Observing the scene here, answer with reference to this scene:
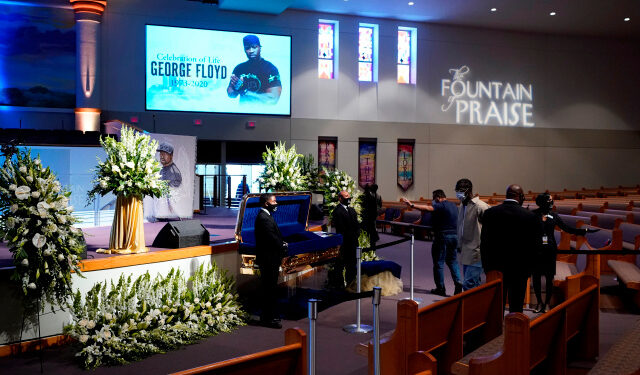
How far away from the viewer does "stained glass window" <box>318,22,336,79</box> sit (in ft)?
58.8

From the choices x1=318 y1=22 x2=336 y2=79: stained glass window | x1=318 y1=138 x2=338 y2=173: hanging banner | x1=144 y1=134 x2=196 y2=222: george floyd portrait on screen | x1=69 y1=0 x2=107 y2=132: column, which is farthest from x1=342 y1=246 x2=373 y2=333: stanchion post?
x1=318 y1=22 x2=336 y2=79: stained glass window

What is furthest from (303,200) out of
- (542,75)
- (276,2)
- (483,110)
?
(542,75)

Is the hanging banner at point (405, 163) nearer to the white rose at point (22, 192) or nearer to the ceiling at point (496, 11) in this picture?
the ceiling at point (496, 11)

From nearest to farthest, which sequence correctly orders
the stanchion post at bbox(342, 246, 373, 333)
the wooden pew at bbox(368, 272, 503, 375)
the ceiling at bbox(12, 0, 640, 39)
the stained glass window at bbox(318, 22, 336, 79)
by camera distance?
the wooden pew at bbox(368, 272, 503, 375) → the stanchion post at bbox(342, 246, 373, 333) → the ceiling at bbox(12, 0, 640, 39) → the stained glass window at bbox(318, 22, 336, 79)

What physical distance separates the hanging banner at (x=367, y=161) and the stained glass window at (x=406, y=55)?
7.88ft

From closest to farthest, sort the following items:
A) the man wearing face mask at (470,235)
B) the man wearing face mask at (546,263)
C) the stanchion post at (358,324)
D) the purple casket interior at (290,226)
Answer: the stanchion post at (358,324), the man wearing face mask at (546,263), the man wearing face mask at (470,235), the purple casket interior at (290,226)

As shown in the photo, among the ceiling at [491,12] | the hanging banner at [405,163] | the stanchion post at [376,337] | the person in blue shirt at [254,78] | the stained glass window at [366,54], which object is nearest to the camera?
the stanchion post at [376,337]

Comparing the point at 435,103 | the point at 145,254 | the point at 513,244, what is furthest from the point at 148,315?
the point at 435,103

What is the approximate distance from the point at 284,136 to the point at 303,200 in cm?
892

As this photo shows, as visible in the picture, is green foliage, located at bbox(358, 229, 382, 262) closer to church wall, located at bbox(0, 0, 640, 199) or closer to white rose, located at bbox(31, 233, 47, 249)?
white rose, located at bbox(31, 233, 47, 249)

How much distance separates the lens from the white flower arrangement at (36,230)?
16.6 ft

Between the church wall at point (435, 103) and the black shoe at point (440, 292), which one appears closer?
the black shoe at point (440, 292)

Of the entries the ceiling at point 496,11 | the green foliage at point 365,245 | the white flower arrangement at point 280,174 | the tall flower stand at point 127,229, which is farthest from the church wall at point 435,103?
the tall flower stand at point 127,229

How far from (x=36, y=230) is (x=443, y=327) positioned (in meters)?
3.55
